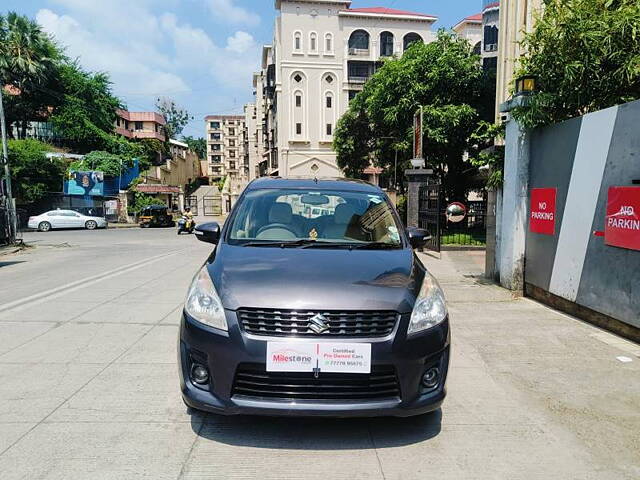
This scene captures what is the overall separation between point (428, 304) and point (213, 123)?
110000 millimetres

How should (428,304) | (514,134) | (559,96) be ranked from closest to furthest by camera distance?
(428,304) → (559,96) → (514,134)

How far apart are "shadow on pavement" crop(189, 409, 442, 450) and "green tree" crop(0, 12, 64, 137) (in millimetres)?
44355

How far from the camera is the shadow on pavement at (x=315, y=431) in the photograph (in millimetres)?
3010

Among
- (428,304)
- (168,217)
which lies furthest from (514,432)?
(168,217)

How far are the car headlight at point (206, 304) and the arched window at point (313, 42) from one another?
49181mm

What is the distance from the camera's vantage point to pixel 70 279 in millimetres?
9562

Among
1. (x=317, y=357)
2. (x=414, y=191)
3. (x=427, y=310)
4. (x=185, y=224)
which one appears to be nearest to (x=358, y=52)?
(x=185, y=224)

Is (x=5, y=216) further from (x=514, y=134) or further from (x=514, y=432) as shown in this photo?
(x=514, y=432)

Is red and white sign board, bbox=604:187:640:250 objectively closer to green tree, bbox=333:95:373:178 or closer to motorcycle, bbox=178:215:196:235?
green tree, bbox=333:95:373:178

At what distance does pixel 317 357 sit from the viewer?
2746 mm

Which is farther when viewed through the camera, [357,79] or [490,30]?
[357,79]

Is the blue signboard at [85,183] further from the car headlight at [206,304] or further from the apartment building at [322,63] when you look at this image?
the car headlight at [206,304]

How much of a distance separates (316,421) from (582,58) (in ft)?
18.7

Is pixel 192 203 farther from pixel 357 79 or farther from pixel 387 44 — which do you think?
pixel 387 44
